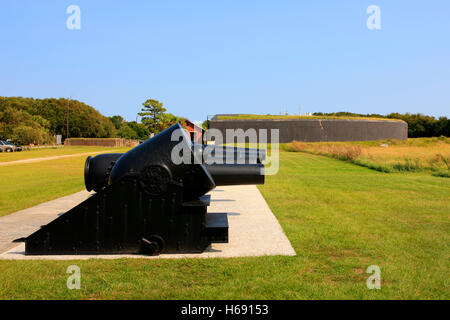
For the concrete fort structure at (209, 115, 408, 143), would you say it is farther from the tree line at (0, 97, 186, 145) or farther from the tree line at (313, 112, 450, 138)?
the tree line at (0, 97, 186, 145)

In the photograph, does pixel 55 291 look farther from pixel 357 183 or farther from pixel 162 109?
pixel 162 109

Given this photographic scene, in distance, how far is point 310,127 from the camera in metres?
54.8

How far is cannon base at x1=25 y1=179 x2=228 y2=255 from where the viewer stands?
391 centimetres

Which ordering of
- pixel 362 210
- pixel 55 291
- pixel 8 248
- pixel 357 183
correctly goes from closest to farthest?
1. pixel 55 291
2. pixel 8 248
3. pixel 362 210
4. pixel 357 183

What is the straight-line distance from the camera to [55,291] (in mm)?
3041

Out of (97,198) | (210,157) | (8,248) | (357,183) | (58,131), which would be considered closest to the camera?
(97,198)

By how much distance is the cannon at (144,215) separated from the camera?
12.8ft

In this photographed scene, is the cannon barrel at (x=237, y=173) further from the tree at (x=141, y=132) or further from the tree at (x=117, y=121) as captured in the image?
the tree at (x=117, y=121)

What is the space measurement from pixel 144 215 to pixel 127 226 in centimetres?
21
